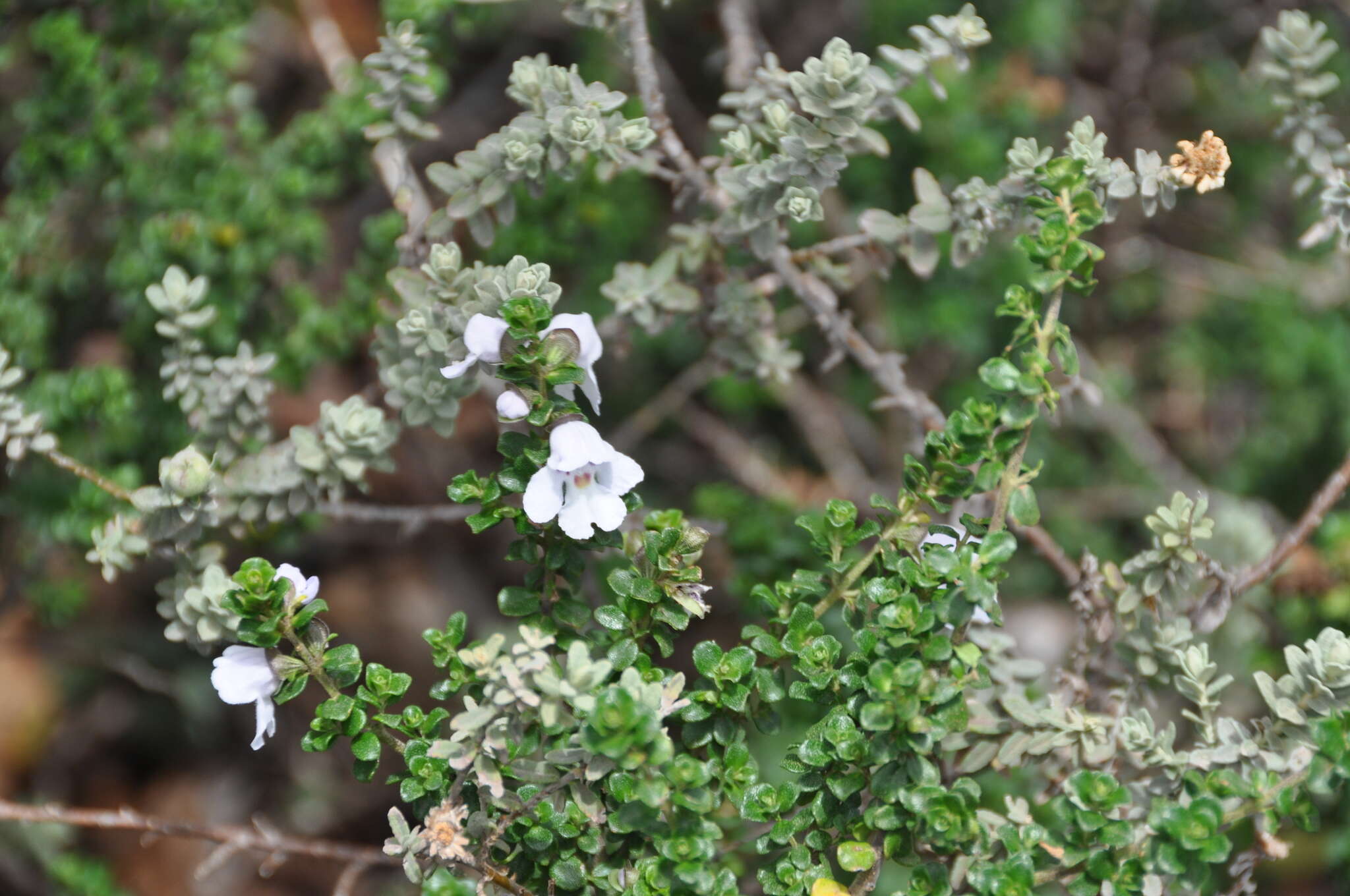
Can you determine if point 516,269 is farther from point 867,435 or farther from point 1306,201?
point 1306,201

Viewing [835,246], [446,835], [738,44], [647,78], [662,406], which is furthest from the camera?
[662,406]

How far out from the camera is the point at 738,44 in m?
2.32

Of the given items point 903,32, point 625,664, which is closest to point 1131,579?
point 625,664

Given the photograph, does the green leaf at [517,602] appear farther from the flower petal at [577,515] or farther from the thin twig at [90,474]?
the thin twig at [90,474]

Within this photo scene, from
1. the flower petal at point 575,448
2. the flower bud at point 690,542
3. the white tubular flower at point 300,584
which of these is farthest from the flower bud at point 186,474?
the flower bud at point 690,542

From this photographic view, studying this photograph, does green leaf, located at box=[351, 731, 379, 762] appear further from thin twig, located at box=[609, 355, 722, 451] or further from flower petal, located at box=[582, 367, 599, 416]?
thin twig, located at box=[609, 355, 722, 451]

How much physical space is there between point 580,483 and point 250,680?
0.52m

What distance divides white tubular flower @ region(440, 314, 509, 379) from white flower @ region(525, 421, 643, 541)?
5.8 inches

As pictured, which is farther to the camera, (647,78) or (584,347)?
(647,78)

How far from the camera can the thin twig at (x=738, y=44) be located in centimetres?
223

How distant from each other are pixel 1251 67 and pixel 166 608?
10.1 ft

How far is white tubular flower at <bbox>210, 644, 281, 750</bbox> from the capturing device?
1.43 meters

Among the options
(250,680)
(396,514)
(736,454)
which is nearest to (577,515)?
(250,680)

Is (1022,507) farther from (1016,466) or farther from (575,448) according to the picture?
(575,448)
